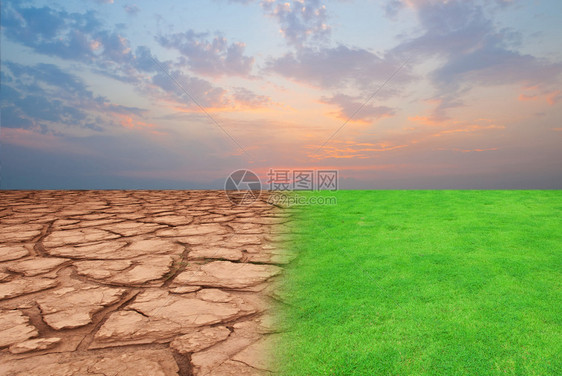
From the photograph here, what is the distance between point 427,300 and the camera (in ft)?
5.34

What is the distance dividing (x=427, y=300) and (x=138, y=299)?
1444 mm

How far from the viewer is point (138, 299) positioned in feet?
5.61

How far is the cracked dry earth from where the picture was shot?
1.22 meters

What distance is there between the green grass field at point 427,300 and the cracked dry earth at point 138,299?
191mm

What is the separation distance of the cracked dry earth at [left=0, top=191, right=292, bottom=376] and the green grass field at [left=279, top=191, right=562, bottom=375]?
7.5 inches

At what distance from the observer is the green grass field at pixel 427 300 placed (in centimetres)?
120

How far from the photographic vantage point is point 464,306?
1.56m

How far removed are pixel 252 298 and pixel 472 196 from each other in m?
A: 4.58

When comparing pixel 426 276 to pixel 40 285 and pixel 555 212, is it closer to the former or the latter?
pixel 40 285

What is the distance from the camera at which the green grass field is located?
3.93 feet

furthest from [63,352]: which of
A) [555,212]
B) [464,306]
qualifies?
[555,212]

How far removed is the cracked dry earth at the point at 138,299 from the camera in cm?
122

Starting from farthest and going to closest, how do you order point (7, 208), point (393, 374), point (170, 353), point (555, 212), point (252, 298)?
point (7, 208)
point (555, 212)
point (252, 298)
point (170, 353)
point (393, 374)

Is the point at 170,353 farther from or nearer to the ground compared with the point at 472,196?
nearer to the ground
